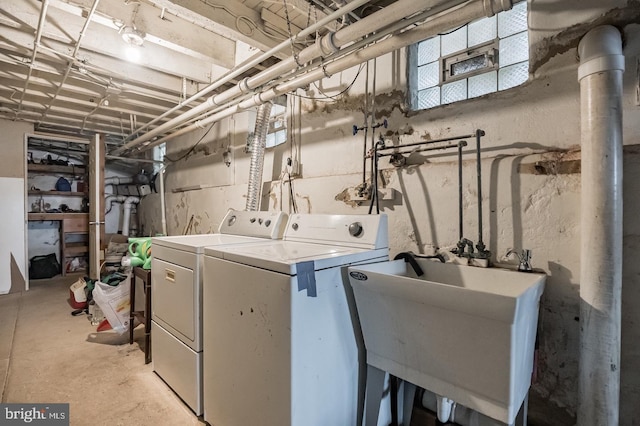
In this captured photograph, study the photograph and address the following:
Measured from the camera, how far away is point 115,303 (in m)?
2.64

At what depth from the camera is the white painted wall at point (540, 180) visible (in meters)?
1.27

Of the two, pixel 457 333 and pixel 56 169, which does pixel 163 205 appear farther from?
pixel 457 333

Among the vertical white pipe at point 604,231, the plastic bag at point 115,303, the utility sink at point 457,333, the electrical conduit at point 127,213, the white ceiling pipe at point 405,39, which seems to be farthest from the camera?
Result: the electrical conduit at point 127,213

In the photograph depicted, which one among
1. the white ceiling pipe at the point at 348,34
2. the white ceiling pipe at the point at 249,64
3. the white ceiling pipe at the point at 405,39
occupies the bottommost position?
the white ceiling pipe at the point at 405,39

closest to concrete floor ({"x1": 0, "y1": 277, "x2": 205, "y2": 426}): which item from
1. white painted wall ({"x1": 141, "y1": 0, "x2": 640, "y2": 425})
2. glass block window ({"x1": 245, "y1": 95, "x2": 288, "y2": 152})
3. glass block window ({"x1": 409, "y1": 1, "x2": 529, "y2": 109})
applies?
white painted wall ({"x1": 141, "y1": 0, "x2": 640, "y2": 425})

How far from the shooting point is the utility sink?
1017mm

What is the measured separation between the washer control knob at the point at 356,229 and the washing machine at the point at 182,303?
61 cm

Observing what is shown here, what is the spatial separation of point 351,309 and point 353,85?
5.18 feet

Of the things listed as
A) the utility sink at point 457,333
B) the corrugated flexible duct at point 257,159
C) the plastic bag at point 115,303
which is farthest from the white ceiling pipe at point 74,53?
the utility sink at point 457,333

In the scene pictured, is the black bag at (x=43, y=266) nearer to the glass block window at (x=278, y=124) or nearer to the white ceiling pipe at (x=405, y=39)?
the glass block window at (x=278, y=124)

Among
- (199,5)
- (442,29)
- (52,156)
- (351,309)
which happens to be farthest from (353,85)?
(52,156)

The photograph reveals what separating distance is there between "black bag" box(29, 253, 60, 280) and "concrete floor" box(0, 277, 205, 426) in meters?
2.13

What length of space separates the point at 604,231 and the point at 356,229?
1016 millimetres

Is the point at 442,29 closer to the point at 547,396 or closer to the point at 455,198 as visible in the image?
the point at 455,198
